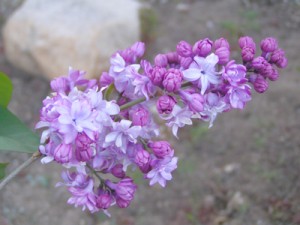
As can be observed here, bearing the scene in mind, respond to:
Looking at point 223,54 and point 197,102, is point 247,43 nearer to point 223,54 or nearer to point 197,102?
point 223,54

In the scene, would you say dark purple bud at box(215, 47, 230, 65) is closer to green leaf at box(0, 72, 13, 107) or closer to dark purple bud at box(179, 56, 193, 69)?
dark purple bud at box(179, 56, 193, 69)

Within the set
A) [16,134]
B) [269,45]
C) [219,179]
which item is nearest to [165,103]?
[269,45]

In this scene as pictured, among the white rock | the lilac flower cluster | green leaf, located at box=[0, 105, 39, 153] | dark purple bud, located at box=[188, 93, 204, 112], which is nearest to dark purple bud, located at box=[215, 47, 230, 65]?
the lilac flower cluster

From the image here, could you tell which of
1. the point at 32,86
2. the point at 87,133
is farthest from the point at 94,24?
the point at 87,133

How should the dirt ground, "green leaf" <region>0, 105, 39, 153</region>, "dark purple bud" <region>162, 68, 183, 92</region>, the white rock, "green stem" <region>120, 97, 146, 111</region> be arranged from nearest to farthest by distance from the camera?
"dark purple bud" <region>162, 68, 183, 92</region>
"green stem" <region>120, 97, 146, 111</region>
"green leaf" <region>0, 105, 39, 153</region>
the dirt ground
the white rock

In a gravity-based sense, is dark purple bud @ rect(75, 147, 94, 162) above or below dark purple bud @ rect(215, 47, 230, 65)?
below

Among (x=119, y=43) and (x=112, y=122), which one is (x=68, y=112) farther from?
(x=119, y=43)

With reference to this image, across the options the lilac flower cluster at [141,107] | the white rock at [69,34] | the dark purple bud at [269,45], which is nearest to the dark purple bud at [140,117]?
the lilac flower cluster at [141,107]
